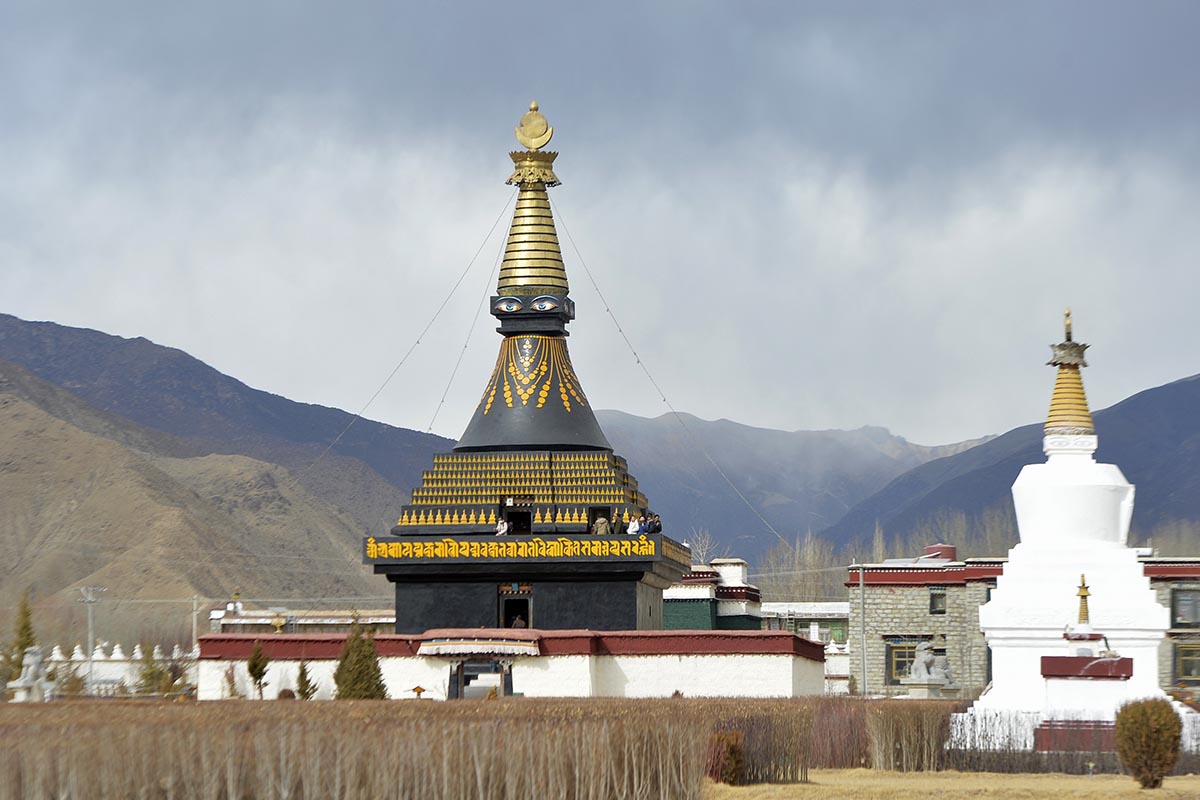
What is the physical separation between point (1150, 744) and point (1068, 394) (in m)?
18.9

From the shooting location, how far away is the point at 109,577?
128750mm

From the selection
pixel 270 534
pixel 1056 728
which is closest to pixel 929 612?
pixel 1056 728

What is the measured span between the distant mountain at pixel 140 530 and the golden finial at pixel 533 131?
199 ft

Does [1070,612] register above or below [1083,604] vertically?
below

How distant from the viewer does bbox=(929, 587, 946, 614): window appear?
215 feet

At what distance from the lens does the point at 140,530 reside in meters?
140

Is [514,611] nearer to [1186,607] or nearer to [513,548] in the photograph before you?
[513,548]

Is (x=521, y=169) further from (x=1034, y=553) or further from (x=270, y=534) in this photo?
(x=270, y=534)

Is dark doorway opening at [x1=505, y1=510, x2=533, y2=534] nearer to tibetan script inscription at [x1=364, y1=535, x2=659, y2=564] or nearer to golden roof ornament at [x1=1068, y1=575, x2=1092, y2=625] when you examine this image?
tibetan script inscription at [x1=364, y1=535, x2=659, y2=564]

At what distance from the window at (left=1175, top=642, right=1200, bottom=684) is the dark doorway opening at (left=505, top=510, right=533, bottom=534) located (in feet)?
74.0

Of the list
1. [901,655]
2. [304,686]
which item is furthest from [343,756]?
[901,655]

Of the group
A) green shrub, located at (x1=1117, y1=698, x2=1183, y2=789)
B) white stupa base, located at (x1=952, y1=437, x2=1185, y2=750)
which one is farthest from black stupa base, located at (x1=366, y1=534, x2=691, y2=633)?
green shrub, located at (x1=1117, y1=698, x2=1183, y2=789)

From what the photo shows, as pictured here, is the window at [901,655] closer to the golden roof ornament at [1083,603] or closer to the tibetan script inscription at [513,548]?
the tibetan script inscription at [513,548]

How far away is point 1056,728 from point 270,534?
13518 centimetres
